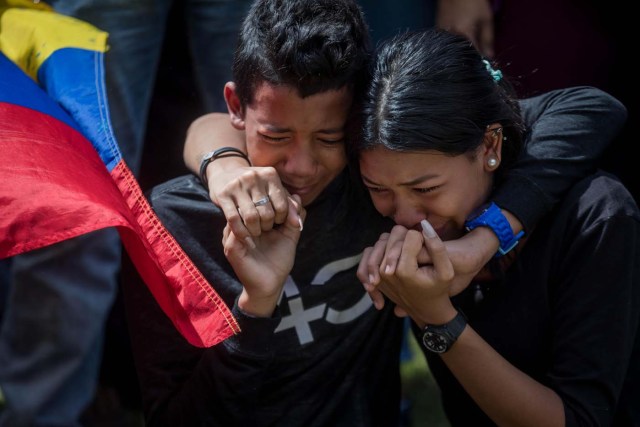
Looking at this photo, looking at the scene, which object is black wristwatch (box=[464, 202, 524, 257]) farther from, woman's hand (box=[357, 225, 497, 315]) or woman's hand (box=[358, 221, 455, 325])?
woman's hand (box=[358, 221, 455, 325])

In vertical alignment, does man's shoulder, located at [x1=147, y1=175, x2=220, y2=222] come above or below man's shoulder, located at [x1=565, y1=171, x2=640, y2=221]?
above

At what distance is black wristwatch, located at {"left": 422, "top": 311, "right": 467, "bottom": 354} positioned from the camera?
2186mm

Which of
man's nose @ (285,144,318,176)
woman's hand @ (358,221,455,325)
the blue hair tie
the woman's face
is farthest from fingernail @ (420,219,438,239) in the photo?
the blue hair tie

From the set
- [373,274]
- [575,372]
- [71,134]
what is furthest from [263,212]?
[575,372]

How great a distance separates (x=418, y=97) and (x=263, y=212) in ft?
1.51

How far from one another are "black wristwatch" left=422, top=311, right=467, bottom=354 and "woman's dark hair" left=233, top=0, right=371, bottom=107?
0.61m

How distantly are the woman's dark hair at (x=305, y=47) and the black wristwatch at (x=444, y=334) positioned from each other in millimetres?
→ 609

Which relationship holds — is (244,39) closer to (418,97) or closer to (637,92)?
(418,97)

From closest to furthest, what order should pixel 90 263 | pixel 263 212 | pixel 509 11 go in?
pixel 263 212 → pixel 90 263 → pixel 509 11

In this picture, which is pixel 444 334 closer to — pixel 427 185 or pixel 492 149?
pixel 427 185

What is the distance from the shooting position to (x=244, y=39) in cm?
236

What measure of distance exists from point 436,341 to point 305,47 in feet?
2.57

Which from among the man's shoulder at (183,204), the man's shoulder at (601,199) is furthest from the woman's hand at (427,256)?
the man's shoulder at (183,204)

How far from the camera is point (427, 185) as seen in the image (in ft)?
7.20
